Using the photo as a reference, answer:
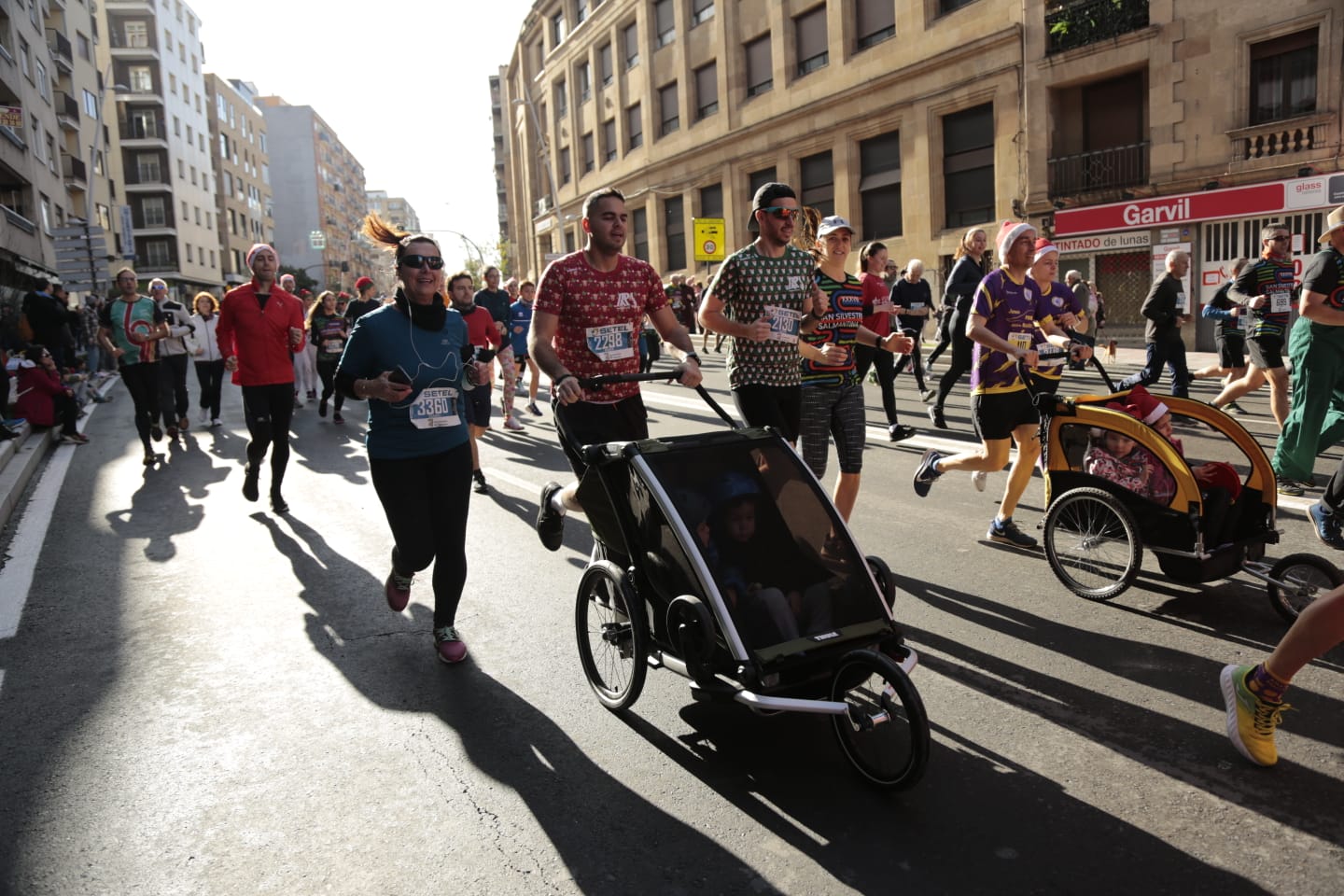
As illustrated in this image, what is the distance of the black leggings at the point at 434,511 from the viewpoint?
173 inches

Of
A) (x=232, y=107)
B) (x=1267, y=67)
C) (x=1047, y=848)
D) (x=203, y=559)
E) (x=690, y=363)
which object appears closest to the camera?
(x=1047, y=848)

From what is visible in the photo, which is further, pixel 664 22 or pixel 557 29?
pixel 557 29

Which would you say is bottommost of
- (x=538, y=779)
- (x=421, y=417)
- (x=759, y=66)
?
(x=538, y=779)

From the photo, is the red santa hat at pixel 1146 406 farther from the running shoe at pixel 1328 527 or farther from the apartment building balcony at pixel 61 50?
the apartment building balcony at pixel 61 50

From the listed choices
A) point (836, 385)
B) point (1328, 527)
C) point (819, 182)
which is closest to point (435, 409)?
point (836, 385)

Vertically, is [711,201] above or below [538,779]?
above

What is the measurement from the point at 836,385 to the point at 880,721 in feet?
8.57

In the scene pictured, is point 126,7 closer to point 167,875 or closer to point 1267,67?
point 1267,67

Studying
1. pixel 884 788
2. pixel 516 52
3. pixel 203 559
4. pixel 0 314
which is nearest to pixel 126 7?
pixel 516 52

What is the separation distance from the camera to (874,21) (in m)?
28.2

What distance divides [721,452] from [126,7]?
78585 mm

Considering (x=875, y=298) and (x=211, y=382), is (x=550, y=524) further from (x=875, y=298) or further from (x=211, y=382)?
(x=211, y=382)

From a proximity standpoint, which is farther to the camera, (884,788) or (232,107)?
(232,107)

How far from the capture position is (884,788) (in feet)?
9.84
